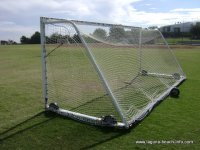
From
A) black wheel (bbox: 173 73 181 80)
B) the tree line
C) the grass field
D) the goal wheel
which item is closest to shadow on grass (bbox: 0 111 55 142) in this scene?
the grass field

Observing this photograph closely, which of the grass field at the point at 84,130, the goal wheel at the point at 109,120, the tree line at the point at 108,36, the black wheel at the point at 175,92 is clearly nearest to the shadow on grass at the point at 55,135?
the grass field at the point at 84,130

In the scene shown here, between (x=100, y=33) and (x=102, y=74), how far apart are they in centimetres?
240

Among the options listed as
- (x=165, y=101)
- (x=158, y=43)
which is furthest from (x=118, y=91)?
(x=158, y=43)

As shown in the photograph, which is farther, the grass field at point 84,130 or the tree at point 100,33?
the tree at point 100,33

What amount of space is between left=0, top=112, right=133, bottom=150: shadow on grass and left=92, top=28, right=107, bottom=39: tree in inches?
91.8

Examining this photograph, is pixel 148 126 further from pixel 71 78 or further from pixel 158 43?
pixel 158 43

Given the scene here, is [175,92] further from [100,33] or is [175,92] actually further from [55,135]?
[55,135]

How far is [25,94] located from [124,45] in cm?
327

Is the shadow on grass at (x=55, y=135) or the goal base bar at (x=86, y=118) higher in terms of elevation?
the goal base bar at (x=86, y=118)

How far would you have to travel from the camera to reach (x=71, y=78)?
331 inches

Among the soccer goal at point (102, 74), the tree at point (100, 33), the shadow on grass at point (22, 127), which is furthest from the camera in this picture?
the tree at point (100, 33)

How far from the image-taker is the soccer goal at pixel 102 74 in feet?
18.5

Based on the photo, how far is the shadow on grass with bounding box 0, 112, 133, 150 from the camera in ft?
14.8

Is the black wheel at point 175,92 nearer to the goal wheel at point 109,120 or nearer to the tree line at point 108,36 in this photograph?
the tree line at point 108,36
